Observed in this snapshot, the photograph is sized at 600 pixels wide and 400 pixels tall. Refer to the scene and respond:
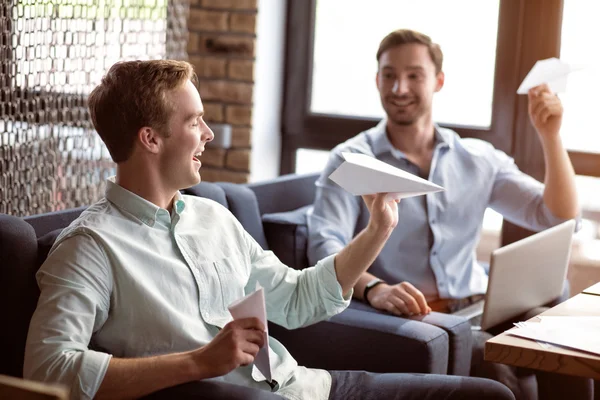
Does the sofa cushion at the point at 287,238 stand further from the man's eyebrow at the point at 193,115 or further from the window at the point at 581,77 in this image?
the window at the point at 581,77

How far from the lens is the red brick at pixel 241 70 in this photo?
3.64 metres

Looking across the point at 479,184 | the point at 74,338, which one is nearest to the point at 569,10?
the point at 479,184

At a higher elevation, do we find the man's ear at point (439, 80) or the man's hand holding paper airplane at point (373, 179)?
the man's ear at point (439, 80)

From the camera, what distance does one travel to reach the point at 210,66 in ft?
12.1

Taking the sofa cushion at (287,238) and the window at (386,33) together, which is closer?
the sofa cushion at (287,238)

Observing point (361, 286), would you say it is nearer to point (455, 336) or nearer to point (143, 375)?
point (455, 336)

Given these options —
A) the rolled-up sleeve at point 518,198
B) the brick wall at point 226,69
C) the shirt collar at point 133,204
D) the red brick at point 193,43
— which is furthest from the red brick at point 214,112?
the shirt collar at point 133,204

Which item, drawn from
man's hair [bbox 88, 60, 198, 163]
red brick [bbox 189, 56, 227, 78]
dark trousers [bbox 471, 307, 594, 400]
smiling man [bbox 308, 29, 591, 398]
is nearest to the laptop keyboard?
smiling man [bbox 308, 29, 591, 398]

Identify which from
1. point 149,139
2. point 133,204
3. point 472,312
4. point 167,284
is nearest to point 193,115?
point 149,139

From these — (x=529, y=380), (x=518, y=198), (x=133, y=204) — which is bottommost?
(x=529, y=380)

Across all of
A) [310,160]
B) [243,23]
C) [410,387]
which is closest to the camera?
[410,387]

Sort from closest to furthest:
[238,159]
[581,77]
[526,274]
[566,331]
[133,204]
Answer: [566,331] < [133,204] < [526,274] < [581,77] < [238,159]

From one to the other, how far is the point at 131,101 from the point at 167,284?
0.38m

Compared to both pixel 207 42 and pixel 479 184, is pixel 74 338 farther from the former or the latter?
pixel 207 42
